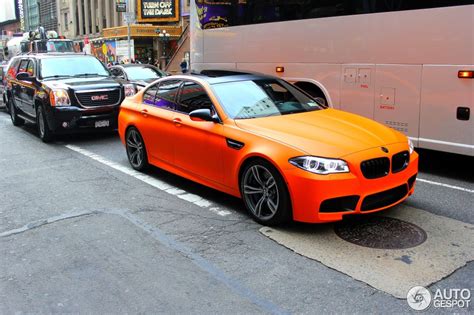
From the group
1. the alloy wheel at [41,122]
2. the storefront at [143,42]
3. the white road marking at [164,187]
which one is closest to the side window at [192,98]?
the white road marking at [164,187]

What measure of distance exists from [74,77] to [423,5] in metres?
7.69

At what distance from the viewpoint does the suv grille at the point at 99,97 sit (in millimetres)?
10469

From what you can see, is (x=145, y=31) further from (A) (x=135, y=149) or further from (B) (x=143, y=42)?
(A) (x=135, y=149)

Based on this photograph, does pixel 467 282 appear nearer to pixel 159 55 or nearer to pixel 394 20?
pixel 394 20

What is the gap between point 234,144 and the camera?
210 inches

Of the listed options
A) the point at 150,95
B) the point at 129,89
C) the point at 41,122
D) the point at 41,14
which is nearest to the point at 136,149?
the point at 150,95

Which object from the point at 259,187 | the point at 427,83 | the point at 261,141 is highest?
the point at 427,83

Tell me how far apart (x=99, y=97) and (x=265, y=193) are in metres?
6.67

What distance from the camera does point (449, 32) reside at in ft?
22.0

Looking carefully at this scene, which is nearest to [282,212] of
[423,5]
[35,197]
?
[35,197]

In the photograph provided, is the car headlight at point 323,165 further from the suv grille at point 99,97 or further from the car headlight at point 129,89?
the car headlight at point 129,89

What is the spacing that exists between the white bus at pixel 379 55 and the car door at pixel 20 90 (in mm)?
5437

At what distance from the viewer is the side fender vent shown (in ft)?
17.2

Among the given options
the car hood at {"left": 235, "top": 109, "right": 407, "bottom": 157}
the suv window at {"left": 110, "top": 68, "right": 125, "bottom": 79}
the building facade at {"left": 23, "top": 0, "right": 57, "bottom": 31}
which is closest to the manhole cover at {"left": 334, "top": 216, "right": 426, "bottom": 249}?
the car hood at {"left": 235, "top": 109, "right": 407, "bottom": 157}
